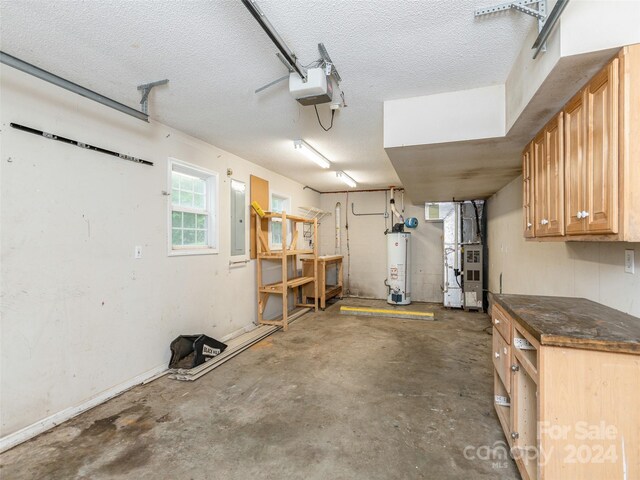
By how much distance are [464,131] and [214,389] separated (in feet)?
10.1

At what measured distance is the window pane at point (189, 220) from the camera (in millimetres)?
3457

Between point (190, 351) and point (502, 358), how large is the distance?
291cm

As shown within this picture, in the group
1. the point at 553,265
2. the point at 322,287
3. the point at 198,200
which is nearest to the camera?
the point at 553,265

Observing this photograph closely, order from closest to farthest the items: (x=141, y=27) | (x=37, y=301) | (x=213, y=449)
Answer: (x=141, y=27) → (x=213, y=449) → (x=37, y=301)

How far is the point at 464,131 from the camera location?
238cm

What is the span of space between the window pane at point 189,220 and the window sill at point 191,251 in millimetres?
293

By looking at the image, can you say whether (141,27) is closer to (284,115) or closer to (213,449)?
(284,115)

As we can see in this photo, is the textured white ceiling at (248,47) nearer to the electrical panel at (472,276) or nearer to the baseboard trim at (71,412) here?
the baseboard trim at (71,412)

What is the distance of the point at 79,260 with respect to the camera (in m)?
2.34

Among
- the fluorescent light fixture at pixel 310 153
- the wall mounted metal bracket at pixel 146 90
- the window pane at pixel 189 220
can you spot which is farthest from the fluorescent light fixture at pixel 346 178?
the wall mounted metal bracket at pixel 146 90

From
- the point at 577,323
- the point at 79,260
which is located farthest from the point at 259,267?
the point at 577,323

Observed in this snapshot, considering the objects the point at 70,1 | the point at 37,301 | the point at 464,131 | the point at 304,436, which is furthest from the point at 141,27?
the point at 304,436

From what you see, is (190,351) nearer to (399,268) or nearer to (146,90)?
(146,90)

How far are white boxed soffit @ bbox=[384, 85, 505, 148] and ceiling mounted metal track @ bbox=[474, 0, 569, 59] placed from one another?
782 mm
